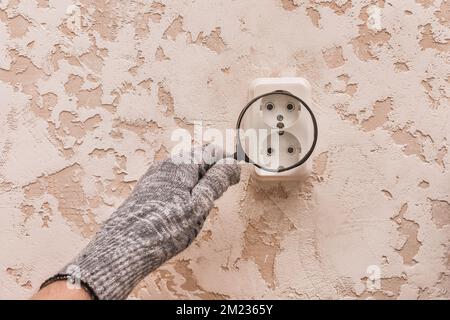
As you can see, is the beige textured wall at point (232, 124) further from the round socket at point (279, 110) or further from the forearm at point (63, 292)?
the forearm at point (63, 292)

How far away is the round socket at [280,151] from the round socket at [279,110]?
2cm

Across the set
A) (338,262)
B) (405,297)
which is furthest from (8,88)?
(405,297)

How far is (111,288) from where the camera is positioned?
559mm

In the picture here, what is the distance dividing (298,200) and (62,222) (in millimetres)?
348

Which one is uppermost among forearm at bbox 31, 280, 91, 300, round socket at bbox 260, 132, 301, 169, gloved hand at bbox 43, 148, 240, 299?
round socket at bbox 260, 132, 301, 169

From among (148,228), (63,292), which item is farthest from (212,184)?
(63,292)

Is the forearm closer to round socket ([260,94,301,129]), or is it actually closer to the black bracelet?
the black bracelet

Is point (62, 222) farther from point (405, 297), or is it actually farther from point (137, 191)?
point (405, 297)

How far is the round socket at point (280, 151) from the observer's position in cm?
74

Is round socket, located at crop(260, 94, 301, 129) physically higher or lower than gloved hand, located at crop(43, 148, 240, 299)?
higher

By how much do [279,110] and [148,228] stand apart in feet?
0.88

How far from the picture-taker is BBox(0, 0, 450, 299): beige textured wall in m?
0.76

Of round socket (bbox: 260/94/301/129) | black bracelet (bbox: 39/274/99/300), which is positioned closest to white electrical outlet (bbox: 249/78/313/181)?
round socket (bbox: 260/94/301/129)

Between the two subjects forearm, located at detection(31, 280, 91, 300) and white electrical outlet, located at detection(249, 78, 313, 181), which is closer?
forearm, located at detection(31, 280, 91, 300)
